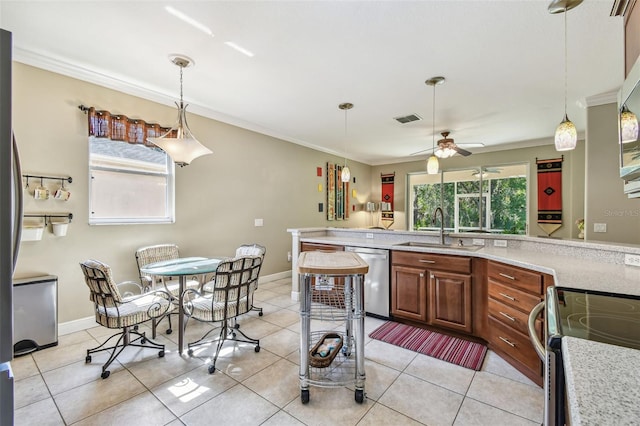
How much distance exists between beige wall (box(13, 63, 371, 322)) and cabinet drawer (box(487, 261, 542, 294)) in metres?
3.52

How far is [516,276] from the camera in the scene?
218 centimetres

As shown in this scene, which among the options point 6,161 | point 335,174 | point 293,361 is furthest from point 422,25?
point 335,174

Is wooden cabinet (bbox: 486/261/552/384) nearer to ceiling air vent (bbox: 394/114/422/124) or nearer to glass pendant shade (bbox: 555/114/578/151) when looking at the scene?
glass pendant shade (bbox: 555/114/578/151)

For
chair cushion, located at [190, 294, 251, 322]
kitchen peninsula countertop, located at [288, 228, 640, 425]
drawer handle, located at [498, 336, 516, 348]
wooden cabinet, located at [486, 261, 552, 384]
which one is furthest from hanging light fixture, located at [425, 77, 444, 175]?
chair cushion, located at [190, 294, 251, 322]

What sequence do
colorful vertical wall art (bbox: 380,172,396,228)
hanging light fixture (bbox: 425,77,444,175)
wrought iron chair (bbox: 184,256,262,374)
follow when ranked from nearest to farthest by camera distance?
1. wrought iron chair (bbox: 184,256,262,374)
2. hanging light fixture (bbox: 425,77,444,175)
3. colorful vertical wall art (bbox: 380,172,396,228)

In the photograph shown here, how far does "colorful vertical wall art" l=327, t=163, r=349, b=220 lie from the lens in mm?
6579

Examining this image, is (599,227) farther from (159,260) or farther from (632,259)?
(159,260)

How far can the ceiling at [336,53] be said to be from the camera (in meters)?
2.06

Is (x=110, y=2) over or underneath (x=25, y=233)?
over

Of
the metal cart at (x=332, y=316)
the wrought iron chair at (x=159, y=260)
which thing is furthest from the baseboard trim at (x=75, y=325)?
the metal cart at (x=332, y=316)

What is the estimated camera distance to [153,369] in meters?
2.20

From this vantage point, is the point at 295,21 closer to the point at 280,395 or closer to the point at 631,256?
the point at 280,395

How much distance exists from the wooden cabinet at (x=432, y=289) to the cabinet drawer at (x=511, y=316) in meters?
0.24

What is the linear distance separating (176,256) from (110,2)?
257 centimetres
